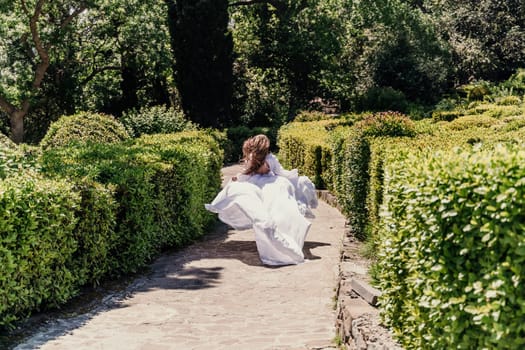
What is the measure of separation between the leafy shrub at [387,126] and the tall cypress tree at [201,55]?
18543 mm

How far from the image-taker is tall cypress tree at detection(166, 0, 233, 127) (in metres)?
28.0

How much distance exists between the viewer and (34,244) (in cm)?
626

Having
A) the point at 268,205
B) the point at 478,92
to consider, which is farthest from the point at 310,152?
the point at 478,92

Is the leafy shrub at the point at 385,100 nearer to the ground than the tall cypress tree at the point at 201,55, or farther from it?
nearer to the ground

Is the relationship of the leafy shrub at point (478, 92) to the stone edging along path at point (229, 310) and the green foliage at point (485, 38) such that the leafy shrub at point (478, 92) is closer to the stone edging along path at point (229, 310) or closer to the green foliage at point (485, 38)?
the green foliage at point (485, 38)

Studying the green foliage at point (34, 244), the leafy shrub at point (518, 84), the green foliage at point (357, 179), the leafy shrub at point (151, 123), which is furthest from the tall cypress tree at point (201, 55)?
the green foliage at point (34, 244)

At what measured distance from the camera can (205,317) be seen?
6.83 metres

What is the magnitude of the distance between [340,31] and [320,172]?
17.1 metres

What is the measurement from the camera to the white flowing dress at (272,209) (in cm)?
938

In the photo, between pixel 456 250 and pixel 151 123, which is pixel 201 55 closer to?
pixel 151 123

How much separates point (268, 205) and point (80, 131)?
7829 millimetres

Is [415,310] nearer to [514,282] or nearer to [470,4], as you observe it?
[514,282]

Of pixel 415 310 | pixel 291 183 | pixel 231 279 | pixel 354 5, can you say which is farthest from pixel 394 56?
pixel 415 310

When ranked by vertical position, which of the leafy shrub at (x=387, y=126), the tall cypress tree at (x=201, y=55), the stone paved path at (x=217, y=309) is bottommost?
the stone paved path at (x=217, y=309)
